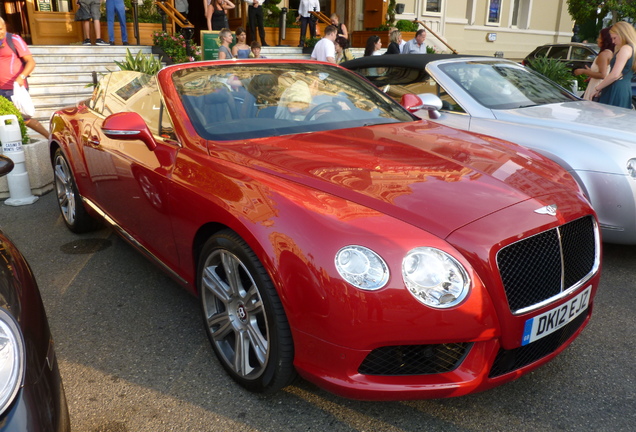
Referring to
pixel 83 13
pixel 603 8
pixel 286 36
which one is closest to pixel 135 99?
pixel 83 13

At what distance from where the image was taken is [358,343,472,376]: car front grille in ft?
6.69

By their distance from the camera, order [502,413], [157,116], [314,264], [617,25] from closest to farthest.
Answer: [314,264] → [502,413] → [157,116] → [617,25]

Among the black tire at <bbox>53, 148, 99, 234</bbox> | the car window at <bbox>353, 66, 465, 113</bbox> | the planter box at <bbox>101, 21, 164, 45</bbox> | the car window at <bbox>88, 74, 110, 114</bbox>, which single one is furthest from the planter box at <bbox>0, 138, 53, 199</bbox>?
the planter box at <bbox>101, 21, 164, 45</bbox>

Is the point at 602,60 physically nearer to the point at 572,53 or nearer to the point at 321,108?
the point at 321,108

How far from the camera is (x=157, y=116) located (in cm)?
314

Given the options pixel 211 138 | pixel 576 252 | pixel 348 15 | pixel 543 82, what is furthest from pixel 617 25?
pixel 348 15

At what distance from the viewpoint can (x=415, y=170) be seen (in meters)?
2.47

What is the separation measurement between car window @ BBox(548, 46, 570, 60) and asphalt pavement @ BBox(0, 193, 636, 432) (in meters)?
13.9

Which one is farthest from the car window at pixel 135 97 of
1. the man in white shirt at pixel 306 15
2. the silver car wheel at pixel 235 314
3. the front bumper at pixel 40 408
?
the man in white shirt at pixel 306 15

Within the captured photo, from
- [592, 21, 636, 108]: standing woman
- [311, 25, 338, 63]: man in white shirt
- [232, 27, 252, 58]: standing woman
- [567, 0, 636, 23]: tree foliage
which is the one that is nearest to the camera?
[592, 21, 636, 108]: standing woman

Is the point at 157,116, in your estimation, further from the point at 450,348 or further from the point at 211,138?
the point at 450,348

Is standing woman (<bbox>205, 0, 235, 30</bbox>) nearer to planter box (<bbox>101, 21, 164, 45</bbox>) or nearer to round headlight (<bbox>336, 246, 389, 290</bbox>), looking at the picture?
planter box (<bbox>101, 21, 164, 45</bbox>)

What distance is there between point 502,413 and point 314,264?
109 centimetres

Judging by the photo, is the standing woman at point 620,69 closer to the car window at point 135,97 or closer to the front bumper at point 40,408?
the car window at point 135,97
